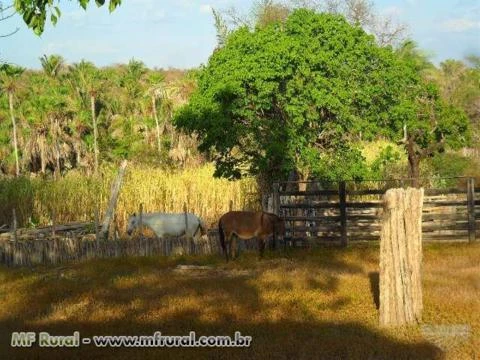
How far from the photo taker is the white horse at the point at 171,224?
25.2 m

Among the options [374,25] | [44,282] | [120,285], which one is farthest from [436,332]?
[374,25]

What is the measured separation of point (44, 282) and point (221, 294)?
18.3 ft

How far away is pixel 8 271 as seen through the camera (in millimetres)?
20375

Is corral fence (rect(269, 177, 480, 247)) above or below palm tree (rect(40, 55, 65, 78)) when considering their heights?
below

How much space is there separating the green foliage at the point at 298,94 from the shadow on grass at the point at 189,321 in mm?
6573

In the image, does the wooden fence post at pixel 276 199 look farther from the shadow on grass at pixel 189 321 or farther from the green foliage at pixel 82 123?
the green foliage at pixel 82 123

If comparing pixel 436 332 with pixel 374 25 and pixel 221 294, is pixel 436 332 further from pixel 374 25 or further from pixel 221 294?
pixel 374 25

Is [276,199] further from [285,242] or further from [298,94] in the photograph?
[298,94]

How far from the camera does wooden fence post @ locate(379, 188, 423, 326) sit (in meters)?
11.4

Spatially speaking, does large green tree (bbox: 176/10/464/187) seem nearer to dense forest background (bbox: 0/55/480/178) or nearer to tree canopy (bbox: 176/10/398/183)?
tree canopy (bbox: 176/10/398/183)

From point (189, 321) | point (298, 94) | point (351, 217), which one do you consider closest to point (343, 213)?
point (351, 217)

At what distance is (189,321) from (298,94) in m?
12.6

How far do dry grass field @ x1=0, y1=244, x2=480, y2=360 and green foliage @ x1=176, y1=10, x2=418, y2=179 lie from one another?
16.4 ft

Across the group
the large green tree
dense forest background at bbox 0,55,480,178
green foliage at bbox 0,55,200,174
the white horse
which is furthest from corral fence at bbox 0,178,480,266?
green foliage at bbox 0,55,200,174
